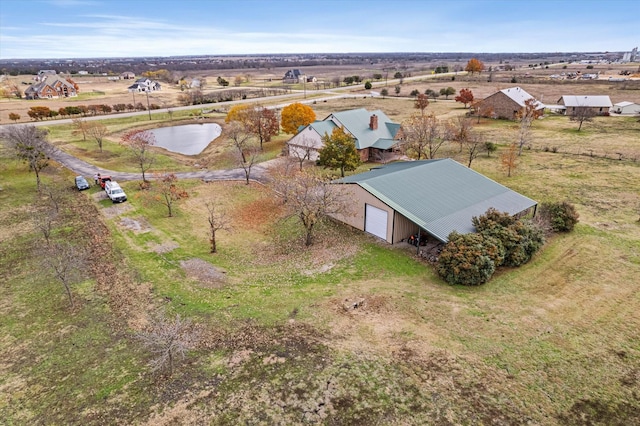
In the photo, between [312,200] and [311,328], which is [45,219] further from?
[311,328]

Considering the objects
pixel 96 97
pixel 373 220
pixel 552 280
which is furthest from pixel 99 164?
pixel 96 97

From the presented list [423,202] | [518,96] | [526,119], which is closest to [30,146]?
[423,202]

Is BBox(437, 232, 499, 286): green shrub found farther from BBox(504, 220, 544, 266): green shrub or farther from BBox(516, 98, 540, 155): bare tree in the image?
BBox(516, 98, 540, 155): bare tree

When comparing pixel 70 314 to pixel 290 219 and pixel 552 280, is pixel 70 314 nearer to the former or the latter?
pixel 290 219

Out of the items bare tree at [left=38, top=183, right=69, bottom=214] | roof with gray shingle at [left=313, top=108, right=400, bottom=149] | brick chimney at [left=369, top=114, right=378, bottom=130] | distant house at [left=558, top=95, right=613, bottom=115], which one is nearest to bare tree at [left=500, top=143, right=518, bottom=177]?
roof with gray shingle at [left=313, top=108, right=400, bottom=149]

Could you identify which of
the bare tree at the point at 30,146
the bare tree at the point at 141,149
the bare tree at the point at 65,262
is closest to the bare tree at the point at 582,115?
the bare tree at the point at 141,149

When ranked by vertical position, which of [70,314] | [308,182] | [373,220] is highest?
[308,182]
